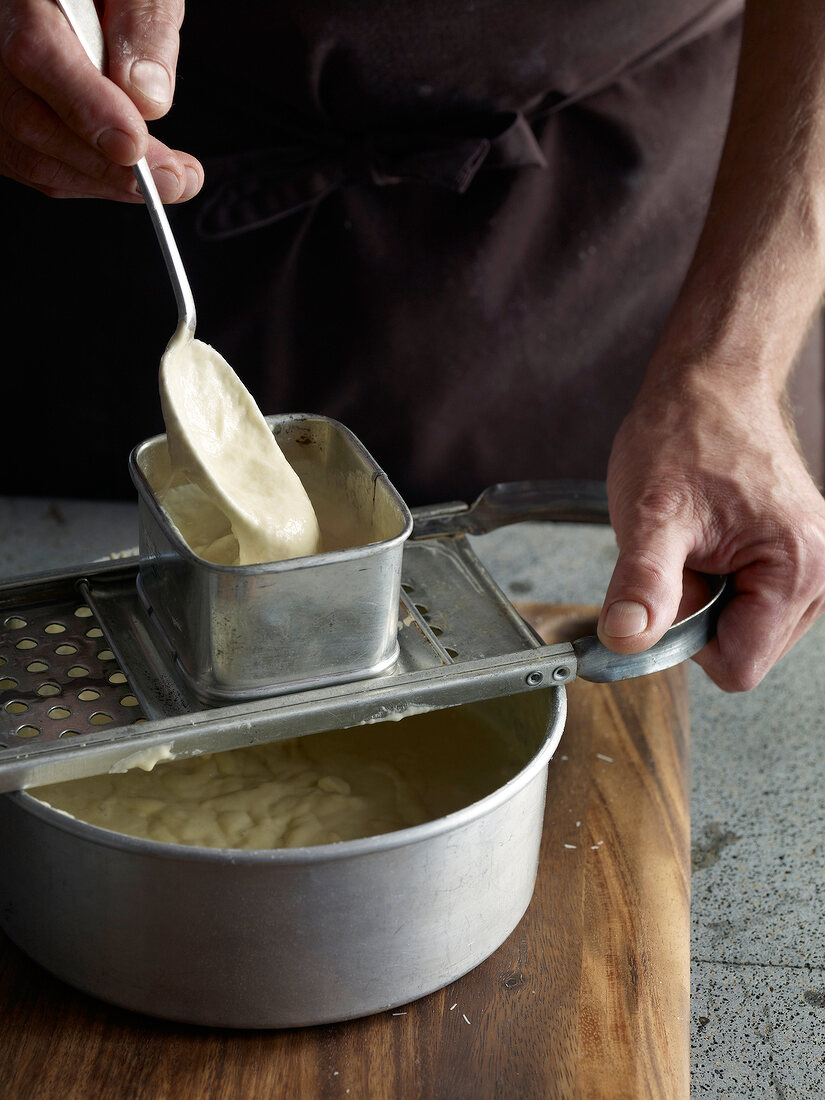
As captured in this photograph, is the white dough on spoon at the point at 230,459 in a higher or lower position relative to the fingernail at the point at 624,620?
higher

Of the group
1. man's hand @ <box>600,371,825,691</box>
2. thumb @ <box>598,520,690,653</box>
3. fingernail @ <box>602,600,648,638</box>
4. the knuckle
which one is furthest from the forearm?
the knuckle

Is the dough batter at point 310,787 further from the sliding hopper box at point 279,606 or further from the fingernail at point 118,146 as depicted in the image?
the fingernail at point 118,146

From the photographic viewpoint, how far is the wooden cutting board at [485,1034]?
2.19 feet

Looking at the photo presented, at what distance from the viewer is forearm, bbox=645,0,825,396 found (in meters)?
1.01

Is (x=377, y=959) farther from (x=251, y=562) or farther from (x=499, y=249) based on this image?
(x=499, y=249)

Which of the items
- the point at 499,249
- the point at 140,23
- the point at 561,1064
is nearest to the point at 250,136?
the point at 499,249

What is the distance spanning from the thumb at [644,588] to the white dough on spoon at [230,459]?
21cm

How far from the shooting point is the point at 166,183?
2.73 feet

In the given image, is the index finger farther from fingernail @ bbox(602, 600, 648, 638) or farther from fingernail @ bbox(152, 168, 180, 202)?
fingernail @ bbox(602, 600, 648, 638)

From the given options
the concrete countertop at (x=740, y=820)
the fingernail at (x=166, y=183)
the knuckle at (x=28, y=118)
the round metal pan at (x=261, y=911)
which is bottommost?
the concrete countertop at (x=740, y=820)

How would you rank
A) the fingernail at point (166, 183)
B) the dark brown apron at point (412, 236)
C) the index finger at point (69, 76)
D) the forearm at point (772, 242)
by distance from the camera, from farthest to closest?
the dark brown apron at point (412, 236) → the forearm at point (772, 242) → the fingernail at point (166, 183) → the index finger at point (69, 76)

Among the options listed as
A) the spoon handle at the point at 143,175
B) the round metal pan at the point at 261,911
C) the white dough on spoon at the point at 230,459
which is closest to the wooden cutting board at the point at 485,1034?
the round metal pan at the point at 261,911

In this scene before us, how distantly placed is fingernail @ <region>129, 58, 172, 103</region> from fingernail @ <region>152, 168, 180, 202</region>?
0.21 feet

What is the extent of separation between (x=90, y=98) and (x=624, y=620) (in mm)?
479
